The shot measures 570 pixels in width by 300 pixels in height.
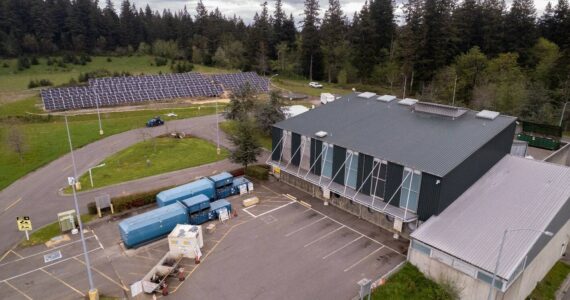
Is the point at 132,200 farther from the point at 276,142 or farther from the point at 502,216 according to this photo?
the point at 502,216

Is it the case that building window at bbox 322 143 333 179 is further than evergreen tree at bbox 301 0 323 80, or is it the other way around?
evergreen tree at bbox 301 0 323 80

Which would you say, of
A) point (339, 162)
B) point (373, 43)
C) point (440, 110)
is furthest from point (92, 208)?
point (373, 43)

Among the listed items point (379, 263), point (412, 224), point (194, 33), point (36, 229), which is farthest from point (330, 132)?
point (194, 33)

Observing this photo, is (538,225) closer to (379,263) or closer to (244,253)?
(379,263)

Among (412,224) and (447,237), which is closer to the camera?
(447,237)

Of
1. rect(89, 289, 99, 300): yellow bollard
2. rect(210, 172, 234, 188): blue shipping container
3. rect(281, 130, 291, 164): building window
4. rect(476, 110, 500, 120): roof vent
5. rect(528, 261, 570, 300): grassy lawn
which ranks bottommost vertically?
rect(528, 261, 570, 300): grassy lawn

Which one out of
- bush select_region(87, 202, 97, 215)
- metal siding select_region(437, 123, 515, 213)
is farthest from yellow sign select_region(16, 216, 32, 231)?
metal siding select_region(437, 123, 515, 213)

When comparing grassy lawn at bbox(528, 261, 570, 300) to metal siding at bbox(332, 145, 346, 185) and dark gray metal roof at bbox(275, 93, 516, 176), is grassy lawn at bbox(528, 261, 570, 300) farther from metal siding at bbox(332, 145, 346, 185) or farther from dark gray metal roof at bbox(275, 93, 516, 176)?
metal siding at bbox(332, 145, 346, 185)
